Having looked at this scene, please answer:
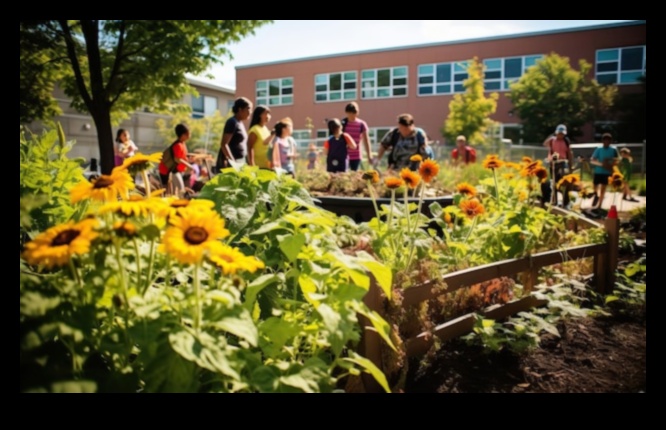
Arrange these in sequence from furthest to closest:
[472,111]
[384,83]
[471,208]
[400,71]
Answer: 1. [384,83]
2. [400,71]
3. [472,111]
4. [471,208]

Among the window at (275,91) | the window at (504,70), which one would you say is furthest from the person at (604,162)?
the window at (275,91)

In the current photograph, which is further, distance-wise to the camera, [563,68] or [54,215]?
[563,68]

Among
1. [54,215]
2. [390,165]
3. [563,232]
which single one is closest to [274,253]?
[54,215]

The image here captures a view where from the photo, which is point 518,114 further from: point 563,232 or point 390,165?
point 563,232

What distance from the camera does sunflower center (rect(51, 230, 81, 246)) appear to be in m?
1.09

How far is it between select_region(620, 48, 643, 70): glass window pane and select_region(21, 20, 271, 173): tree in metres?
24.9

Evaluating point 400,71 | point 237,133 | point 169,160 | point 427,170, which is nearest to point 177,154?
point 169,160

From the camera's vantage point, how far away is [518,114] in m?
30.1

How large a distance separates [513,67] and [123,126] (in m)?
25.4

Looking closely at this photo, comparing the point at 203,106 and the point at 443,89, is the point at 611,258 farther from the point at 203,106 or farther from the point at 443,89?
the point at 203,106

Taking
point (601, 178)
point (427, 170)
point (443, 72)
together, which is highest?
point (443, 72)

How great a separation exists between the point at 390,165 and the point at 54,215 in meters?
5.60

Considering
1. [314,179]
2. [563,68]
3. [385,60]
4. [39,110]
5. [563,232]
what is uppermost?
[385,60]

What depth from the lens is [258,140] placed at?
21.0ft
